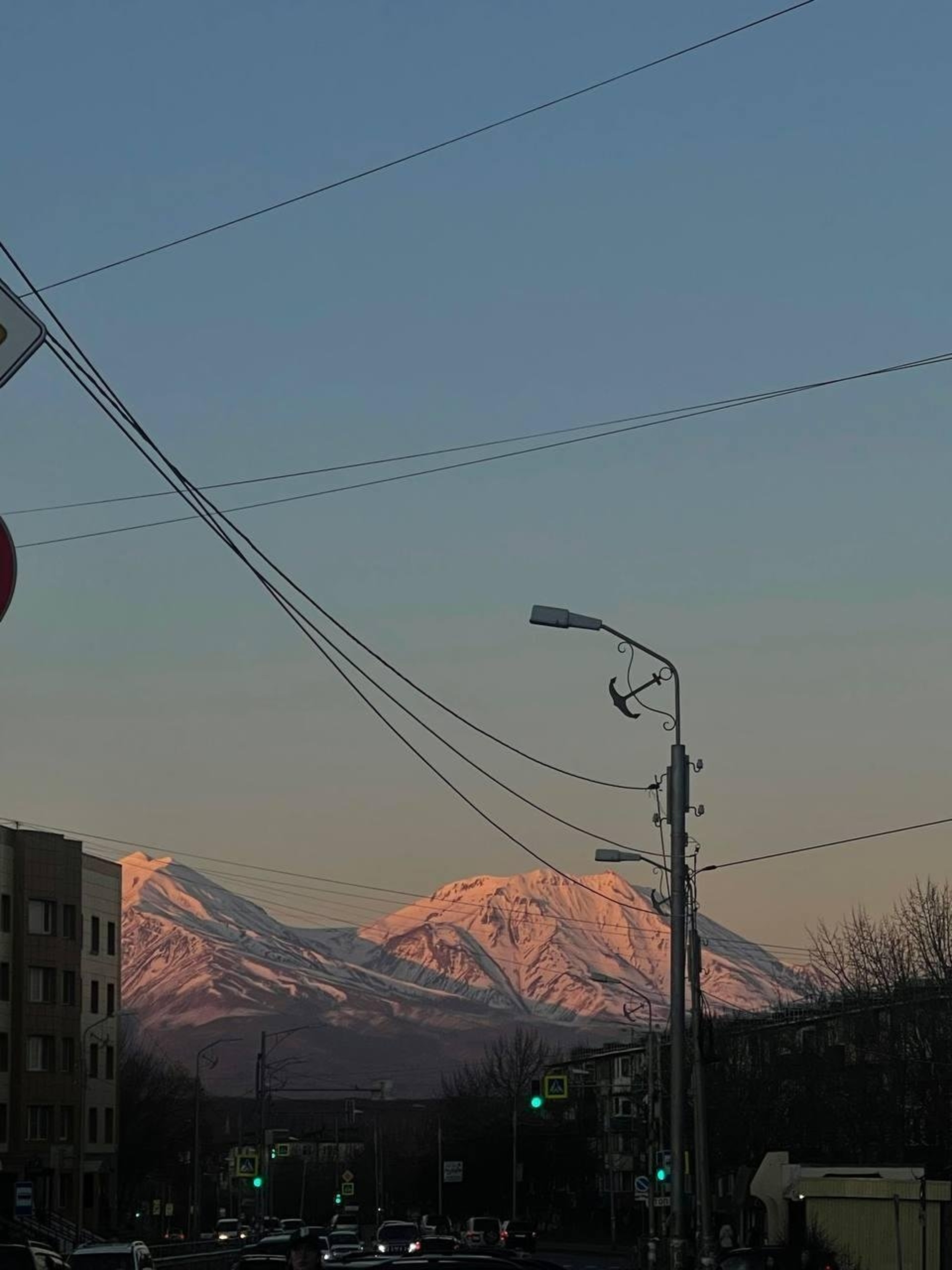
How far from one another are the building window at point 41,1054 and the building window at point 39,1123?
→ 1.58m

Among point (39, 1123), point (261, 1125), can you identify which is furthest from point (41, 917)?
point (261, 1125)

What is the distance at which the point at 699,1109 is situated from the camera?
130 ft

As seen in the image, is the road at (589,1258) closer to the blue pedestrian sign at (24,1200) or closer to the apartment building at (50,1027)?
the apartment building at (50,1027)

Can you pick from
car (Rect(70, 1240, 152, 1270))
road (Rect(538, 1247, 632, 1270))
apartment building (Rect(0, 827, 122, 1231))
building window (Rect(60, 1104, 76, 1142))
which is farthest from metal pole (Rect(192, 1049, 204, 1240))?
car (Rect(70, 1240, 152, 1270))

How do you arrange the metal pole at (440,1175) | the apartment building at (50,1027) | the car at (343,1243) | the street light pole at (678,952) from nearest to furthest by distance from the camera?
1. the street light pole at (678,952)
2. the car at (343,1243)
3. the apartment building at (50,1027)
4. the metal pole at (440,1175)

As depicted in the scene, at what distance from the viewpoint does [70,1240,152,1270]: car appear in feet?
108

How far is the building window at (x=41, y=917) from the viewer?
81.0m

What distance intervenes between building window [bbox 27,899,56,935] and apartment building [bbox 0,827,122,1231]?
5 centimetres

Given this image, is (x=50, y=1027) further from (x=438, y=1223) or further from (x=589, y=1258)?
(x=438, y=1223)

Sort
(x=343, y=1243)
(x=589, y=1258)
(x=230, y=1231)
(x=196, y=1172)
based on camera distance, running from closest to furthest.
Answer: (x=343, y=1243)
(x=589, y=1258)
(x=196, y=1172)
(x=230, y=1231)

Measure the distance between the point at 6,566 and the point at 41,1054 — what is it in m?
78.5

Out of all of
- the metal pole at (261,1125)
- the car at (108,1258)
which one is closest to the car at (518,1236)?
the metal pole at (261,1125)

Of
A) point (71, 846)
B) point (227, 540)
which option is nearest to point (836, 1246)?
point (227, 540)

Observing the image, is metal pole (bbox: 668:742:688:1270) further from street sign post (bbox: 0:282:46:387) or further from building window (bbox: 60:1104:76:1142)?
building window (bbox: 60:1104:76:1142)
